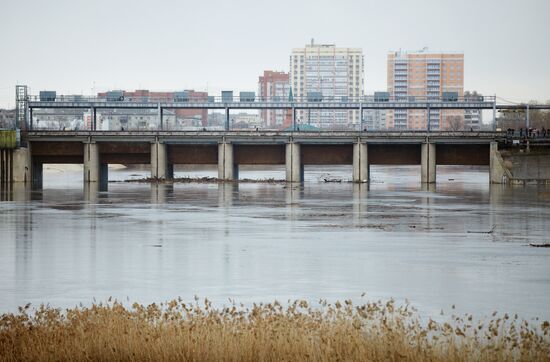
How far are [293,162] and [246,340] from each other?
8645 centimetres

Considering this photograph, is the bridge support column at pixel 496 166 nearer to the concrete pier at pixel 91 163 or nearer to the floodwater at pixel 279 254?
the floodwater at pixel 279 254

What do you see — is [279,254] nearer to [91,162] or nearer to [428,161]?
[428,161]

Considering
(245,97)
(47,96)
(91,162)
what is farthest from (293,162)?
(47,96)

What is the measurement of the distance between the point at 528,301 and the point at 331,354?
9.20 metres

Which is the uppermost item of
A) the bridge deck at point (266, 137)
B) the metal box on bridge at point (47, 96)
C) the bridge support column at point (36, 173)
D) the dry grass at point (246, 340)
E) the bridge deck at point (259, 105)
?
the metal box on bridge at point (47, 96)

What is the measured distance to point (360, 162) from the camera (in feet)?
336

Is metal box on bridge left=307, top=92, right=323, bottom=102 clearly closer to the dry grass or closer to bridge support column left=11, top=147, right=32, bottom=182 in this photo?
bridge support column left=11, top=147, right=32, bottom=182

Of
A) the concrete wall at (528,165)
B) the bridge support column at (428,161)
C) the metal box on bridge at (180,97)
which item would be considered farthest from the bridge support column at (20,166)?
the concrete wall at (528,165)

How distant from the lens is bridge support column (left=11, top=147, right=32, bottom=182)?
10119cm

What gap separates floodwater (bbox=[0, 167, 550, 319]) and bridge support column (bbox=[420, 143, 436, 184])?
1497 inches

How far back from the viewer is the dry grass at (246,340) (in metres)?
16.5

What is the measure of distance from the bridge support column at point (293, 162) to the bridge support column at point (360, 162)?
6.30 meters

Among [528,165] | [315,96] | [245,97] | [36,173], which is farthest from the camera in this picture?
[315,96]

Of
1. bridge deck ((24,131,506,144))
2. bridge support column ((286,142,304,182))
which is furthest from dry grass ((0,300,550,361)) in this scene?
bridge support column ((286,142,304,182))
